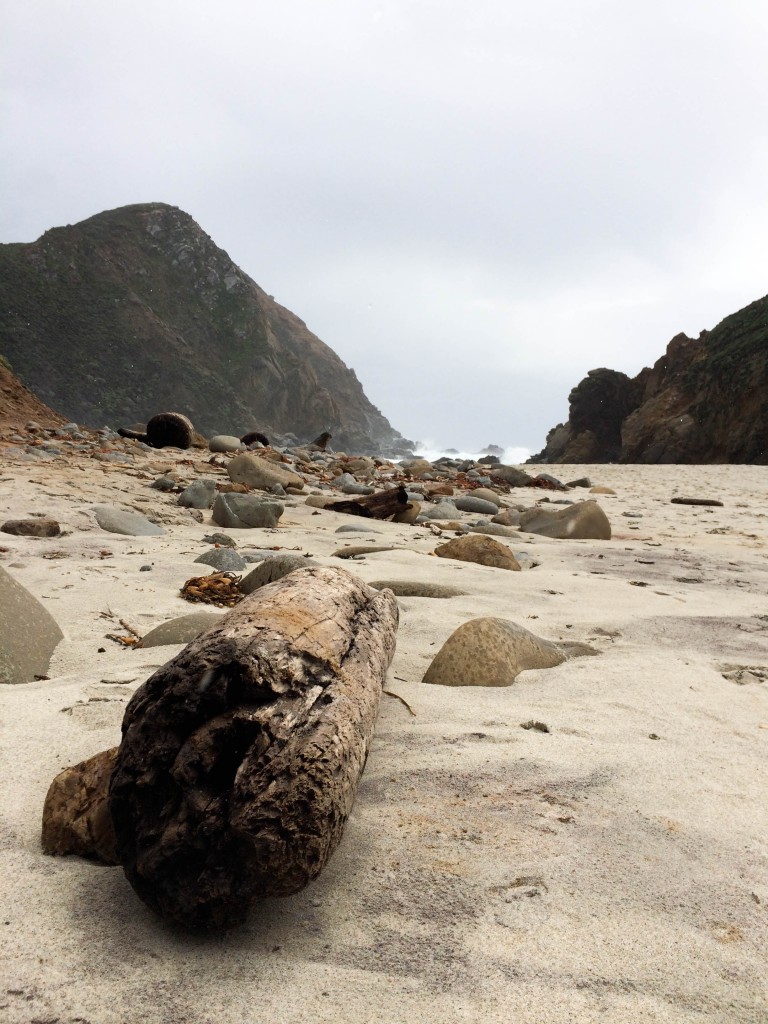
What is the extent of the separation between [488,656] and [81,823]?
1.45 meters

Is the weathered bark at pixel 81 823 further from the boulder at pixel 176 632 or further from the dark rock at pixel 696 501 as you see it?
the dark rock at pixel 696 501

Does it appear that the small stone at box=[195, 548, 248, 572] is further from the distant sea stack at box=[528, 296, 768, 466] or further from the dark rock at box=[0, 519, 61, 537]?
the distant sea stack at box=[528, 296, 768, 466]

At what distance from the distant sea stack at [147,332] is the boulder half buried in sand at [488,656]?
4936 centimetres

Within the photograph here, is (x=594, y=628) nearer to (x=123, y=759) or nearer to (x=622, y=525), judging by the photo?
(x=123, y=759)

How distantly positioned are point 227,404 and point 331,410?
19.4 m

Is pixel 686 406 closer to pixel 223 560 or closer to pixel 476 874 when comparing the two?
pixel 223 560

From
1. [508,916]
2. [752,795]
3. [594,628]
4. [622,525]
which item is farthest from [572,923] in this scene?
[622,525]

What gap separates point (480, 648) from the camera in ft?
8.06

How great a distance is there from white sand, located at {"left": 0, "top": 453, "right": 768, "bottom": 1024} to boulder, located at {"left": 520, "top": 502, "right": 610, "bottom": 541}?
3643mm

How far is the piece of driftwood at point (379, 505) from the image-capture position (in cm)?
692

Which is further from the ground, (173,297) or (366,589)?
(173,297)

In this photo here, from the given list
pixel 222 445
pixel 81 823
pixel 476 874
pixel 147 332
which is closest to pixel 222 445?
pixel 222 445

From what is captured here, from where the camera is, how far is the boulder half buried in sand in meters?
2.39

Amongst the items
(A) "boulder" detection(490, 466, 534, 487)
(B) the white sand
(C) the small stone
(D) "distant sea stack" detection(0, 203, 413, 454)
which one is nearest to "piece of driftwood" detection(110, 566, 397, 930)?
(B) the white sand
